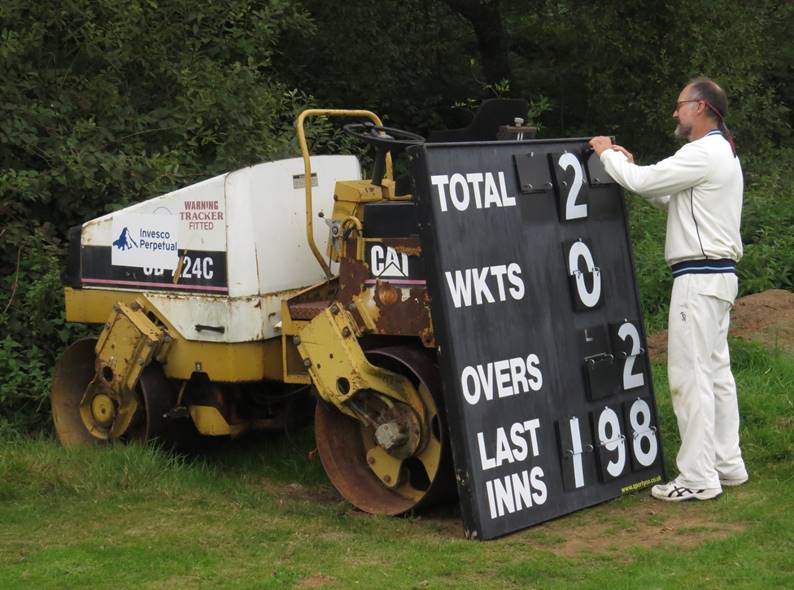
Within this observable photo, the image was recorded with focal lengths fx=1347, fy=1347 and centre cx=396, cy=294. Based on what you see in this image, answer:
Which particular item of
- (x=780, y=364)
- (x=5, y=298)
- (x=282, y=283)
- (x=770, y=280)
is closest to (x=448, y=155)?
(x=282, y=283)

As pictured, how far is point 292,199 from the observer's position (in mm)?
7156

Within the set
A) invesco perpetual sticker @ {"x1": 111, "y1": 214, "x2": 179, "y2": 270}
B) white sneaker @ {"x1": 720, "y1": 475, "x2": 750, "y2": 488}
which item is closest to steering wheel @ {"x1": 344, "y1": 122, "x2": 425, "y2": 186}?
invesco perpetual sticker @ {"x1": 111, "y1": 214, "x2": 179, "y2": 270}

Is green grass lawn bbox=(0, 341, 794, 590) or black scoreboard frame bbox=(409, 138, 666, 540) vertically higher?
black scoreboard frame bbox=(409, 138, 666, 540)

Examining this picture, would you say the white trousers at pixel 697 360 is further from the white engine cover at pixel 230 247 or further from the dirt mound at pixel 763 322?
the dirt mound at pixel 763 322

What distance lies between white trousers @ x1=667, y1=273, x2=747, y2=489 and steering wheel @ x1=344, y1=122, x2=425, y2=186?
149 cm

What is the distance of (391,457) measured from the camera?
21.6 ft

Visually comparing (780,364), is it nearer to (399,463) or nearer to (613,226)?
(613,226)

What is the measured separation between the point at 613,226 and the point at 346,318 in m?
1.45

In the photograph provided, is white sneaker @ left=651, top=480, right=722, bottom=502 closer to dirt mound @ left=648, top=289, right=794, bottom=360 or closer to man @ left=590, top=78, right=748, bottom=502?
man @ left=590, top=78, right=748, bottom=502

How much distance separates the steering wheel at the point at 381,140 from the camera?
258 inches

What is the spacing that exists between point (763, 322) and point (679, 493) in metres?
3.13

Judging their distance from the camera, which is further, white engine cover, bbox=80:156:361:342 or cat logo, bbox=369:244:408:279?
white engine cover, bbox=80:156:361:342

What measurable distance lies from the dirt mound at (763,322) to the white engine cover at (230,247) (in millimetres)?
2783

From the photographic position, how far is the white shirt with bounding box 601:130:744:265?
6.34m
